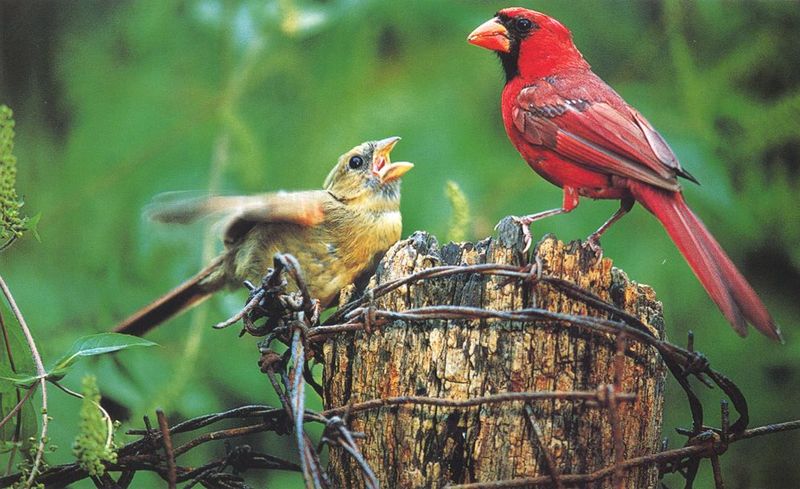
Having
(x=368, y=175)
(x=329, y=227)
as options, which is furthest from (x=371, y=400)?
(x=368, y=175)

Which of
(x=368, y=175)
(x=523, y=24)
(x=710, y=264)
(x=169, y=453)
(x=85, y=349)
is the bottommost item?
(x=169, y=453)

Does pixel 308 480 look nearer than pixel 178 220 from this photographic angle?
Yes

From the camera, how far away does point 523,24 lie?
1.72m

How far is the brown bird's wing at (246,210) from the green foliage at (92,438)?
1.45 feet

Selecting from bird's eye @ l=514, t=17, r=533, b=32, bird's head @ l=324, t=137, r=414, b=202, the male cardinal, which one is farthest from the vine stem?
bird's eye @ l=514, t=17, r=533, b=32

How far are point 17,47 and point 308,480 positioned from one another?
1809 mm

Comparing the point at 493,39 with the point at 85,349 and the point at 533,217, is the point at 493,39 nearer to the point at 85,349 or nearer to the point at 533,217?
the point at 533,217

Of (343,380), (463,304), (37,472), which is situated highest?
(463,304)

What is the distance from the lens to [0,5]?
2303 mm

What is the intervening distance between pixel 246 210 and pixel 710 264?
80cm

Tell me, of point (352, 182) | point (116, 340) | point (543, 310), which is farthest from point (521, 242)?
point (352, 182)

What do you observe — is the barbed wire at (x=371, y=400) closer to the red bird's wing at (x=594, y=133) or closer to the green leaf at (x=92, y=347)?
the green leaf at (x=92, y=347)

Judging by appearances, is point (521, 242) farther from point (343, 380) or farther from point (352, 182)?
point (352, 182)

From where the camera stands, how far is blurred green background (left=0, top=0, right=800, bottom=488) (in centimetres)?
224
